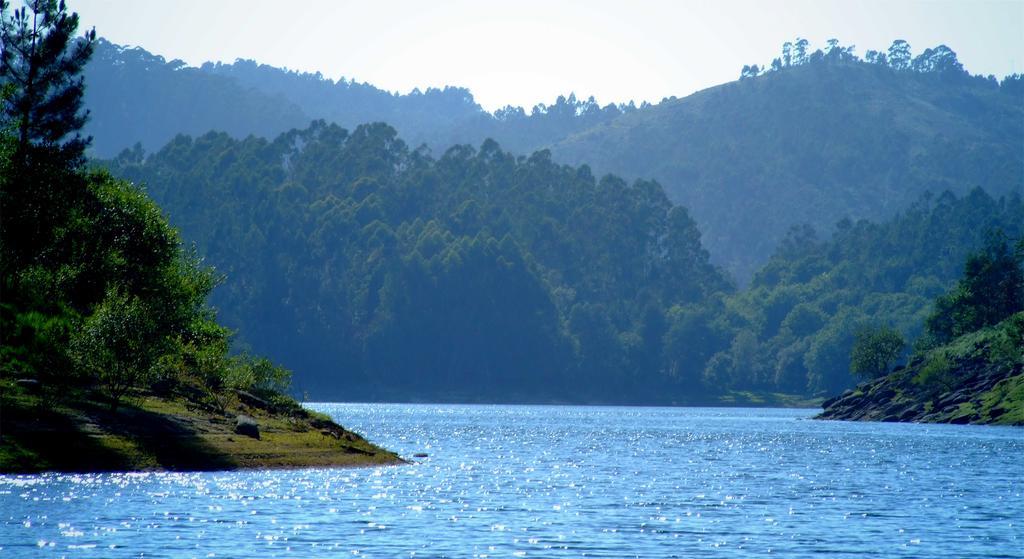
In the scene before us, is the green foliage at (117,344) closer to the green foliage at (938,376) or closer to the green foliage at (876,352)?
the green foliage at (938,376)

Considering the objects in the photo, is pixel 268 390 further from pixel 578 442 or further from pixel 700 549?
pixel 700 549

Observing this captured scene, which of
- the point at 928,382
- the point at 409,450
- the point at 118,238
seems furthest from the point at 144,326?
the point at 928,382

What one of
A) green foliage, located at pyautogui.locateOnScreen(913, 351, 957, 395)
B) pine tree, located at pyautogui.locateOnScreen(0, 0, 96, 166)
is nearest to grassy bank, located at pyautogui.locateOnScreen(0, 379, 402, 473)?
pine tree, located at pyautogui.locateOnScreen(0, 0, 96, 166)

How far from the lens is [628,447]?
99.8 meters

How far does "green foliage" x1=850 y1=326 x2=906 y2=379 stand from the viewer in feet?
613

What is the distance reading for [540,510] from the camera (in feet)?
169

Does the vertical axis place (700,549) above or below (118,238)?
below

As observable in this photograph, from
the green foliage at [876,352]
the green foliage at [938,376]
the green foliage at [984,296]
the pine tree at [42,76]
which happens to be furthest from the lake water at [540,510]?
the green foliage at [876,352]

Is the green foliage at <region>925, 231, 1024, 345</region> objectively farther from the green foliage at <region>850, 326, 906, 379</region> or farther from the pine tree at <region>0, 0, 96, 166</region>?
the pine tree at <region>0, 0, 96, 166</region>

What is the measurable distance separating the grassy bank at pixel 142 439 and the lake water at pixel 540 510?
1532 mm

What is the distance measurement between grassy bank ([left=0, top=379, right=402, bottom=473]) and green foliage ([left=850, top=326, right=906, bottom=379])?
12745 centimetres

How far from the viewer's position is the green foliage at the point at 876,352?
187 metres

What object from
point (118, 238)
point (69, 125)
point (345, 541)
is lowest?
point (345, 541)

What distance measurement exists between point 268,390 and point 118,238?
1320 cm
